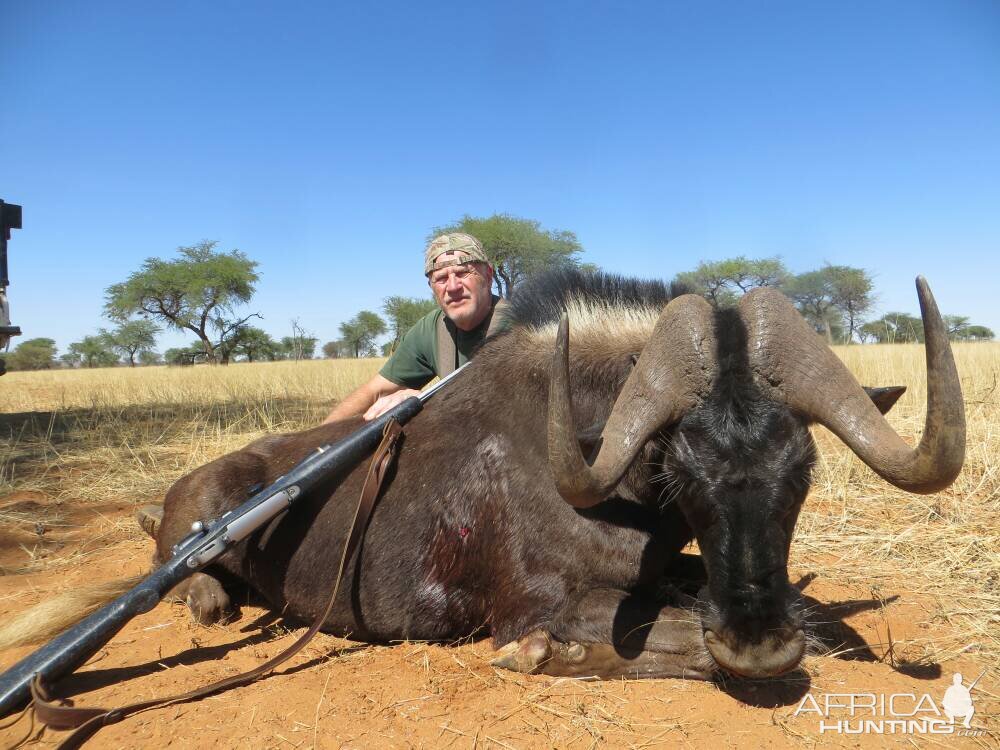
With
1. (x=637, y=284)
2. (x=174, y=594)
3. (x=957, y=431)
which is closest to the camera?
(x=957, y=431)

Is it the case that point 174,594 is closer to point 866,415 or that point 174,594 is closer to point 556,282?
point 556,282

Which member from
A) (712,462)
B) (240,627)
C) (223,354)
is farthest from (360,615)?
(223,354)

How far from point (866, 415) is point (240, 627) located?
3.41 m

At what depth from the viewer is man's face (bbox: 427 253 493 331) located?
14.2ft

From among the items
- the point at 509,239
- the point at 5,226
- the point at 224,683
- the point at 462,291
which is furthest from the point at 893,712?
the point at 509,239

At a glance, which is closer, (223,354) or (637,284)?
(637,284)

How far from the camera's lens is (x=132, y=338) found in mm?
61438

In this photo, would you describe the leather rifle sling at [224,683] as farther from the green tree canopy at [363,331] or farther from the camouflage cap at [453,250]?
the green tree canopy at [363,331]

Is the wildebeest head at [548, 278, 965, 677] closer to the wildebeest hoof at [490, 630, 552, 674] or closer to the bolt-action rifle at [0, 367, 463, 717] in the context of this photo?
the wildebeest hoof at [490, 630, 552, 674]

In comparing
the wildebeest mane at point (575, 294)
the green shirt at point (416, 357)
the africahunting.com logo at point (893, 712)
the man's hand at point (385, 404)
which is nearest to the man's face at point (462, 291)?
the green shirt at point (416, 357)

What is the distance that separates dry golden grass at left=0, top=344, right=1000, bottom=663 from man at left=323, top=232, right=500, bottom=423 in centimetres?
254

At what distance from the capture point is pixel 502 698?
2.51m

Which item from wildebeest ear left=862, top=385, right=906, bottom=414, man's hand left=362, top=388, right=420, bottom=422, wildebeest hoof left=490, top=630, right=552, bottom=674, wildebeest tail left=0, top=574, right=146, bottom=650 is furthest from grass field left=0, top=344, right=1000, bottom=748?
man's hand left=362, top=388, right=420, bottom=422

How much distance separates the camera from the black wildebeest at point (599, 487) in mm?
2078
